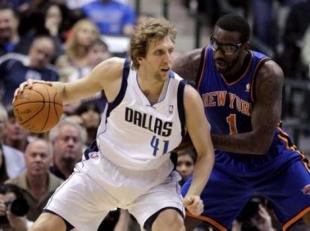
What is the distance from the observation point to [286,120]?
38.1ft

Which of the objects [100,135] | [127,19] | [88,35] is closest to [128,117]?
[100,135]

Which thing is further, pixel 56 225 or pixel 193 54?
pixel 193 54

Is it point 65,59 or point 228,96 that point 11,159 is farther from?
point 228,96

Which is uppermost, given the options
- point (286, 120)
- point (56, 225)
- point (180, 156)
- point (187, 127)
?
point (187, 127)

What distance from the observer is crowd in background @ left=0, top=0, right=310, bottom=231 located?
8547 millimetres

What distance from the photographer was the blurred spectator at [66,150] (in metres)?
8.87

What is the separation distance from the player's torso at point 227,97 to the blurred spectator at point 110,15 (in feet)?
18.0

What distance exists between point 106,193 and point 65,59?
4.98m

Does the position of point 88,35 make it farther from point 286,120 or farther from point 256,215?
point 256,215

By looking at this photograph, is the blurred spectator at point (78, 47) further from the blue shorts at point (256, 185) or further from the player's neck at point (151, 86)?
the player's neck at point (151, 86)

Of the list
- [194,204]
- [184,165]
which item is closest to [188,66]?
[194,204]

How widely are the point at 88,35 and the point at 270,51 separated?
194 centimetres

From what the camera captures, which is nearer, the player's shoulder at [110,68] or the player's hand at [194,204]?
the player's hand at [194,204]

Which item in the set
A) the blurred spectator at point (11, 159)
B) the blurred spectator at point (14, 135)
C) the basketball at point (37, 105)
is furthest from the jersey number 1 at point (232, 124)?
the blurred spectator at point (14, 135)
